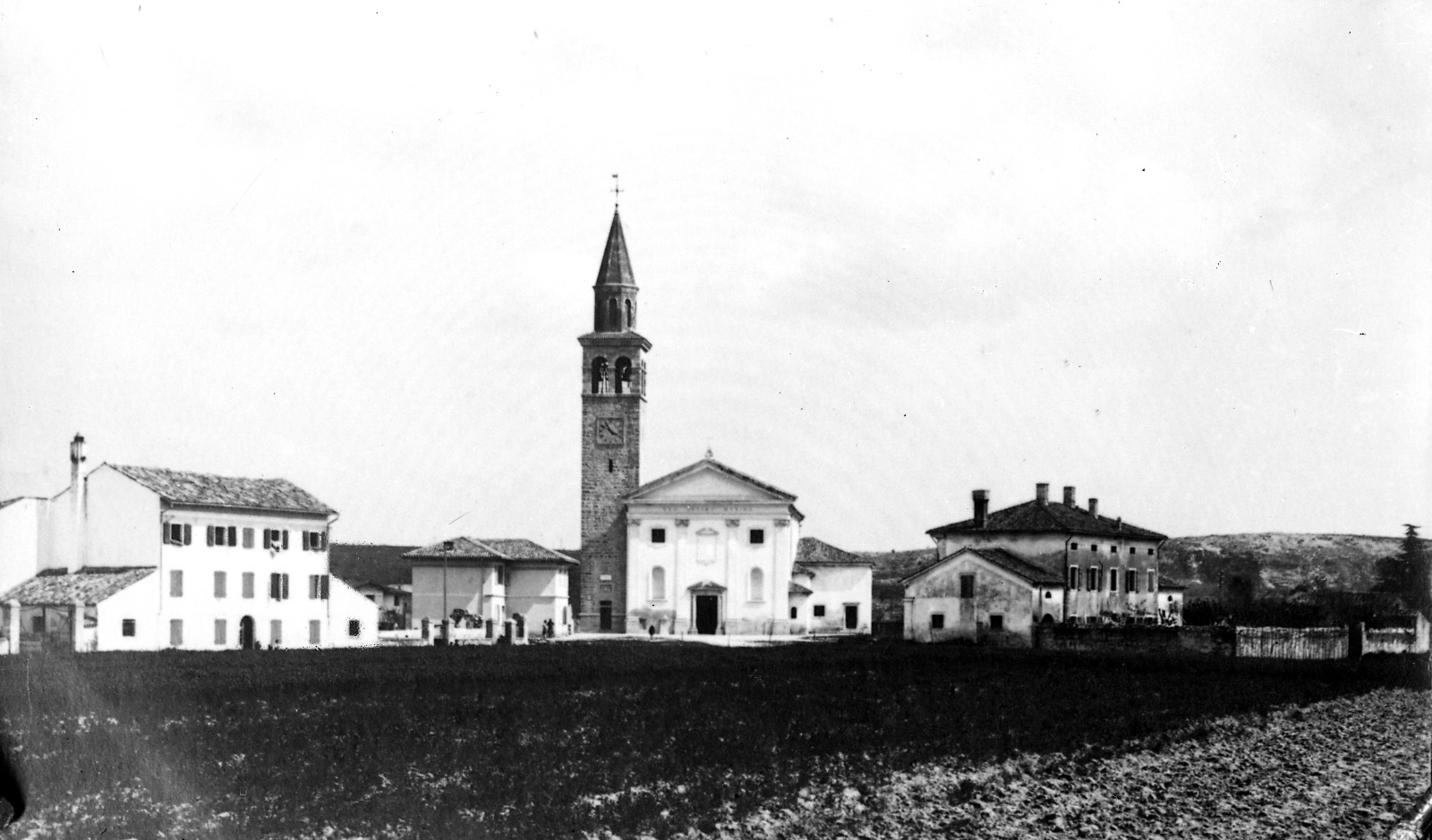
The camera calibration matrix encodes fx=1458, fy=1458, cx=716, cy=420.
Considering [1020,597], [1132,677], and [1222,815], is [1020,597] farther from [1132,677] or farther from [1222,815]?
[1222,815]

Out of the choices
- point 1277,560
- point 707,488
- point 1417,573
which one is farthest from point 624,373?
point 1417,573

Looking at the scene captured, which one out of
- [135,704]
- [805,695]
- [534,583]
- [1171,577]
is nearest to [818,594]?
[534,583]

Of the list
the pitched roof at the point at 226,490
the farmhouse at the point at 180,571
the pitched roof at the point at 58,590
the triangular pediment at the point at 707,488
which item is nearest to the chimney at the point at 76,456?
the farmhouse at the point at 180,571

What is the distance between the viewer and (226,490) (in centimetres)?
3972

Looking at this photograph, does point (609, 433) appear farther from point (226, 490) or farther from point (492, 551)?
point (226, 490)

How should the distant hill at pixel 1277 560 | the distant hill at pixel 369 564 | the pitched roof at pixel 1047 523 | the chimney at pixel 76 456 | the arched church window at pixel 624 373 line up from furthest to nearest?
the distant hill at pixel 369 564 < the arched church window at pixel 624 373 < the pitched roof at pixel 1047 523 < the distant hill at pixel 1277 560 < the chimney at pixel 76 456

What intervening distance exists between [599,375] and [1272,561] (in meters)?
24.9

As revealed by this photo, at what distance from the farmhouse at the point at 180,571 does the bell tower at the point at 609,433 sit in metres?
11.8

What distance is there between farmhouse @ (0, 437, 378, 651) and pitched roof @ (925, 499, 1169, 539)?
19.2 meters

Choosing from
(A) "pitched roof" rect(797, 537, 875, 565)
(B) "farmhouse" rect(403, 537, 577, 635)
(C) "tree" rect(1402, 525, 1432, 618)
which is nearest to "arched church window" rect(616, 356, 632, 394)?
(B) "farmhouse" rect(403, 537, 577, 635)

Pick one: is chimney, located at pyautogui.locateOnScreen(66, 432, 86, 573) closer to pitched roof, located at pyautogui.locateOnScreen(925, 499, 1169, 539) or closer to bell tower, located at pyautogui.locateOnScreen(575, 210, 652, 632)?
bell tower, located at pyautogui.locateOnScreen(575, 210, 652, 632)

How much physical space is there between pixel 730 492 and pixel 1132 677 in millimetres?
25135

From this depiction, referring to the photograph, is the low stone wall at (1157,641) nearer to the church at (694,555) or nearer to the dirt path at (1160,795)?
the dirt path at (1160,795)

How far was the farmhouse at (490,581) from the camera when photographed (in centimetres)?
5350
